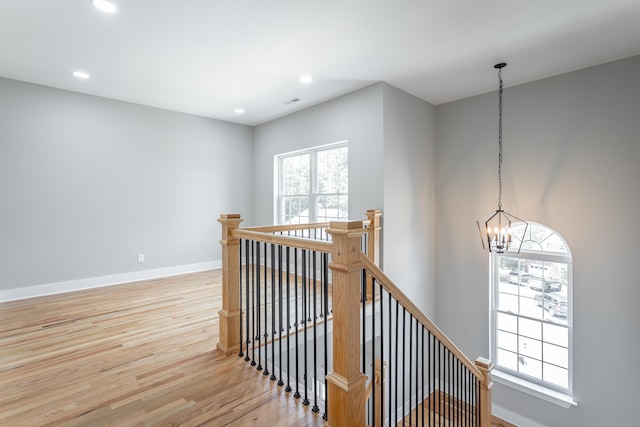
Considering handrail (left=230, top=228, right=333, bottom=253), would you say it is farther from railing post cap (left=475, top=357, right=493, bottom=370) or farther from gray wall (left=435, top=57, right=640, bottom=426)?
gray wall (left=435, top=57, right=640, bottom=426)

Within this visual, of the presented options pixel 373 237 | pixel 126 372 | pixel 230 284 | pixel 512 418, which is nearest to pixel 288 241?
pixel 230 284

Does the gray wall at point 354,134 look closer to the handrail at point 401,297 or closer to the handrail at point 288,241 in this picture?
the handrail at point 401,297

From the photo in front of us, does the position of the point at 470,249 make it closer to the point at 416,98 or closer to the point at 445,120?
the point at 445,120

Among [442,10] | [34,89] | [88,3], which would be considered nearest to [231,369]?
[88,3]

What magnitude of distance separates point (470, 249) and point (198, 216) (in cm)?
447

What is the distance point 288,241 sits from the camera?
5.90 feet

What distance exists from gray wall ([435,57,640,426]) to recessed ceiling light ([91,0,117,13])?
4.37m

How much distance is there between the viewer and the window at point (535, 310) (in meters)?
3.82

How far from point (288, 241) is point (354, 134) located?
110 inches

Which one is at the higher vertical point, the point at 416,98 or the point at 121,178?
the point at 416,98

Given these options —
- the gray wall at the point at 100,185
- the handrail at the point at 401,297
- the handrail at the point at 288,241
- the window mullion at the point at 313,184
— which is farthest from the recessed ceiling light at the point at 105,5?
the window mullion at the point at 313,184

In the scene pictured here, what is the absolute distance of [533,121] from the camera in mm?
3906

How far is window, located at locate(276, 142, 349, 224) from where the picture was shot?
4578mm

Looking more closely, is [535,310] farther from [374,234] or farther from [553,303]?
[374,234]
